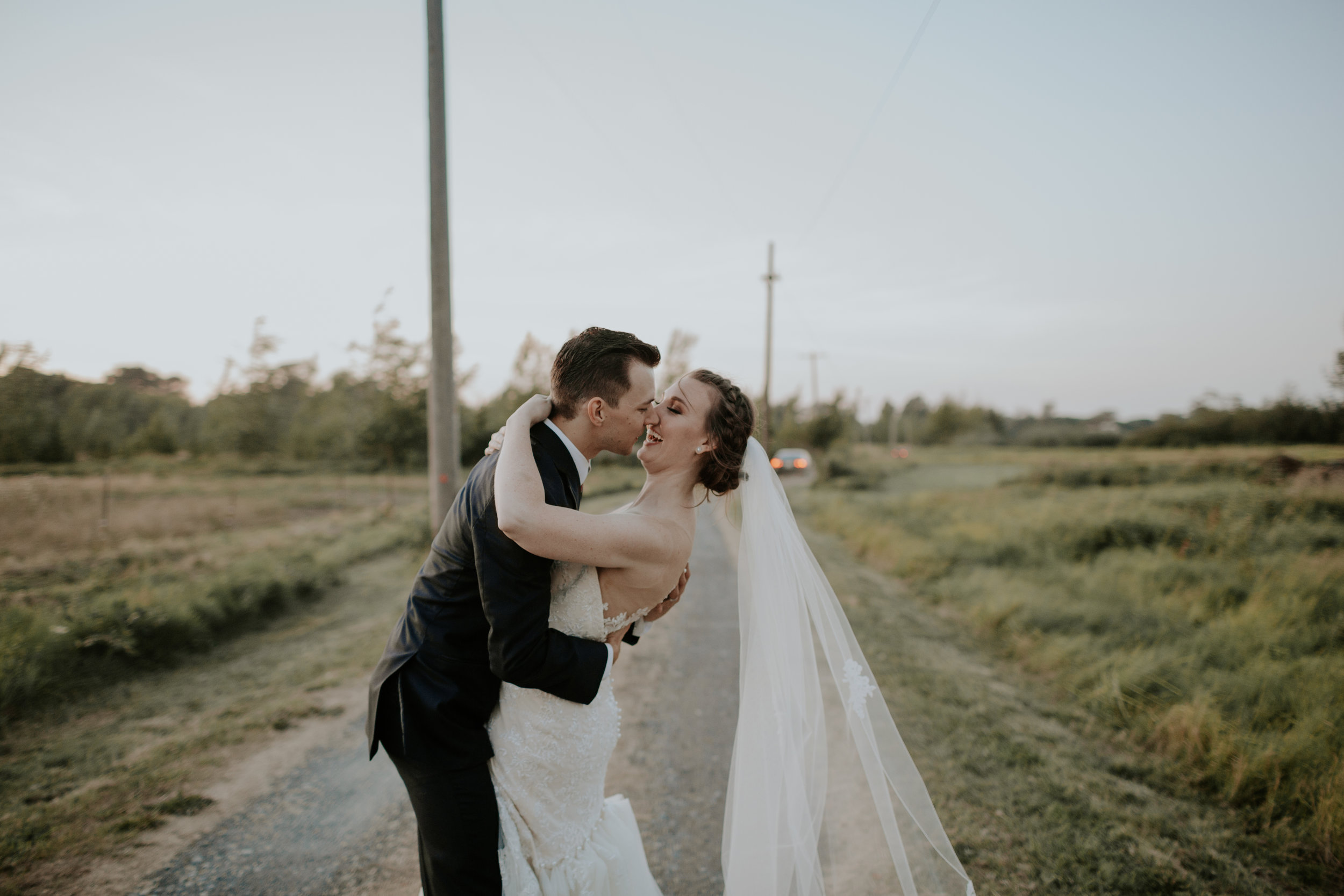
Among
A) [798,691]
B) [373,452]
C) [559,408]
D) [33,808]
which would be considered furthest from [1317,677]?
[373,452]

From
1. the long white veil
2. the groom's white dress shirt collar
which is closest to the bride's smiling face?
the groom's white dress shirt collar

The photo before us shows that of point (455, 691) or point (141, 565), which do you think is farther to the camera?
point (141, 565)

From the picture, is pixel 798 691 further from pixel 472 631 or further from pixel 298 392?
pixel 298 392

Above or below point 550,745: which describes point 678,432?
above

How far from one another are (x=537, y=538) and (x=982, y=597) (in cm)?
896

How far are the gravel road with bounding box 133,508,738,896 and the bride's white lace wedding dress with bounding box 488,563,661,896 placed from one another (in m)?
1.37

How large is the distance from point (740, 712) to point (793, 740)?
0.23 metres

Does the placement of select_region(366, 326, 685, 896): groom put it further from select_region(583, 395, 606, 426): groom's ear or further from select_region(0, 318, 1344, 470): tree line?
select_region(0, 318, 1344, 470): tree line

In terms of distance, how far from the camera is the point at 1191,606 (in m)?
7.76

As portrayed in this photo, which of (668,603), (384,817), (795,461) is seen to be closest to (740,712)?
(668,603)

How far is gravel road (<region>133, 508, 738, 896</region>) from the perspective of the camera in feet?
9.81

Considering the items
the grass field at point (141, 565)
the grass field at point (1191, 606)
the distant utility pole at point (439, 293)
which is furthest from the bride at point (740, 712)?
the grass field at point (141, 565)

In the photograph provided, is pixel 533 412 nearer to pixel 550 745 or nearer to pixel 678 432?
pixel 678 432

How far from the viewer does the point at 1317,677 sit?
17.0 feet
